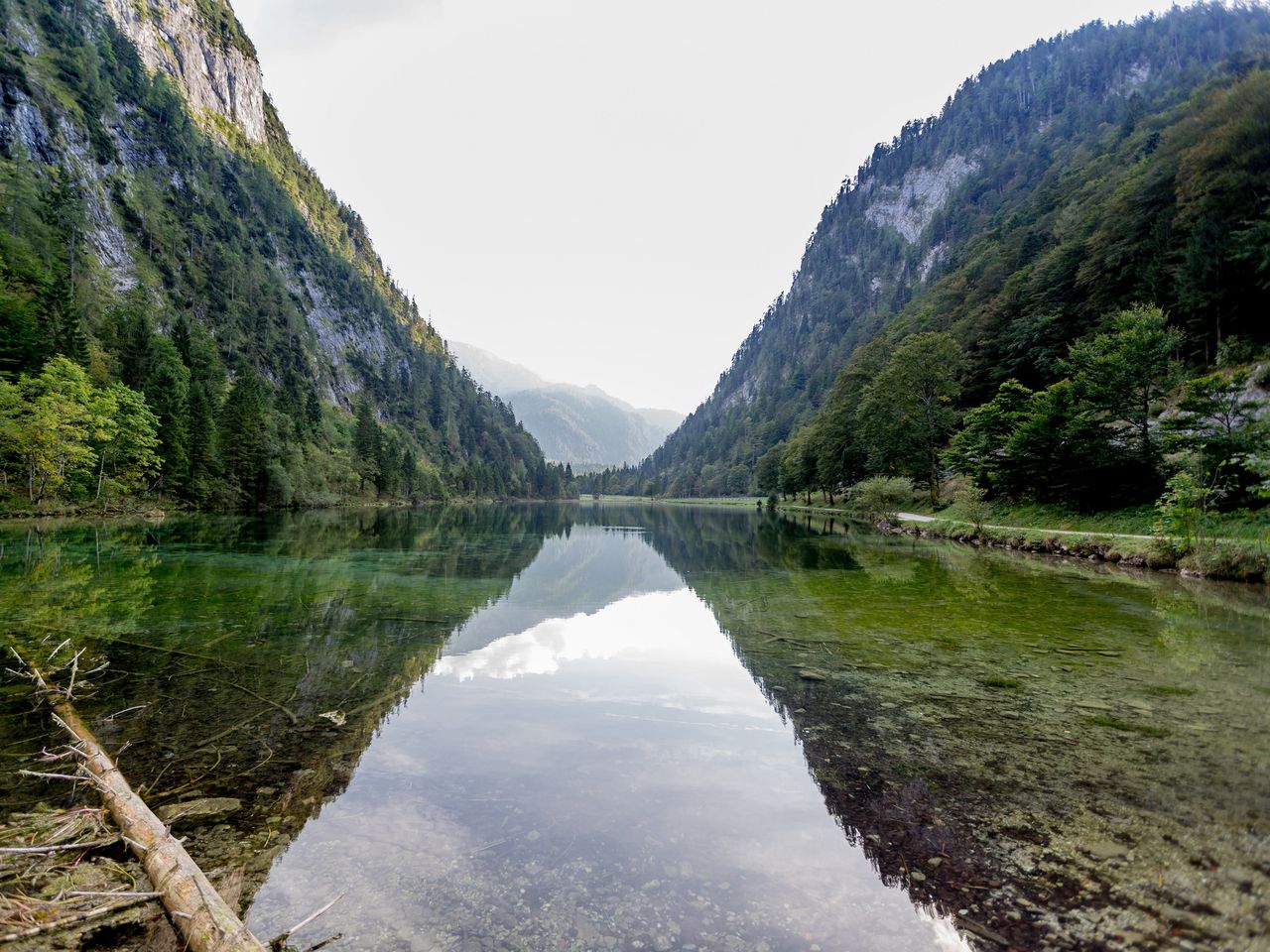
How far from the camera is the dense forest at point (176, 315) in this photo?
46281mm

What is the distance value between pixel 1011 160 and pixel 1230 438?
164148mm

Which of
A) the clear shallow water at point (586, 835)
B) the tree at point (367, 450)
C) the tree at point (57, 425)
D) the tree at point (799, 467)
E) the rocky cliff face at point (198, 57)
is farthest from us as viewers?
the rocky cliff face at point (198, 57)

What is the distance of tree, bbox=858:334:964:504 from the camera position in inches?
2108

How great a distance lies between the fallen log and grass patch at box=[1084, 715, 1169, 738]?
9.20 m

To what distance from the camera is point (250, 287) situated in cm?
10938

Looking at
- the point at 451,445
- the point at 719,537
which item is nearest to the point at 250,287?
the point at 451,445

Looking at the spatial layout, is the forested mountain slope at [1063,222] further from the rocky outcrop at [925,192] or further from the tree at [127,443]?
the tree at [127,443]

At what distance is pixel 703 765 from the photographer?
23.1ft

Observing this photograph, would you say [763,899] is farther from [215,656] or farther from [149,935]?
[215,656]

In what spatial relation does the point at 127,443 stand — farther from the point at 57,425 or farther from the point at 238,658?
the point at 238,658

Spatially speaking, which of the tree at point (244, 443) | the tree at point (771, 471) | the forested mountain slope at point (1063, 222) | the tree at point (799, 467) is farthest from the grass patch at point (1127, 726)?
the tree at point (771, 471)

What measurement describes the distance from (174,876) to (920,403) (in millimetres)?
59934

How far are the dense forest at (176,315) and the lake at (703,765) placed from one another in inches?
1620

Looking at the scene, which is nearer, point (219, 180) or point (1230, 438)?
point (1230, 438)
